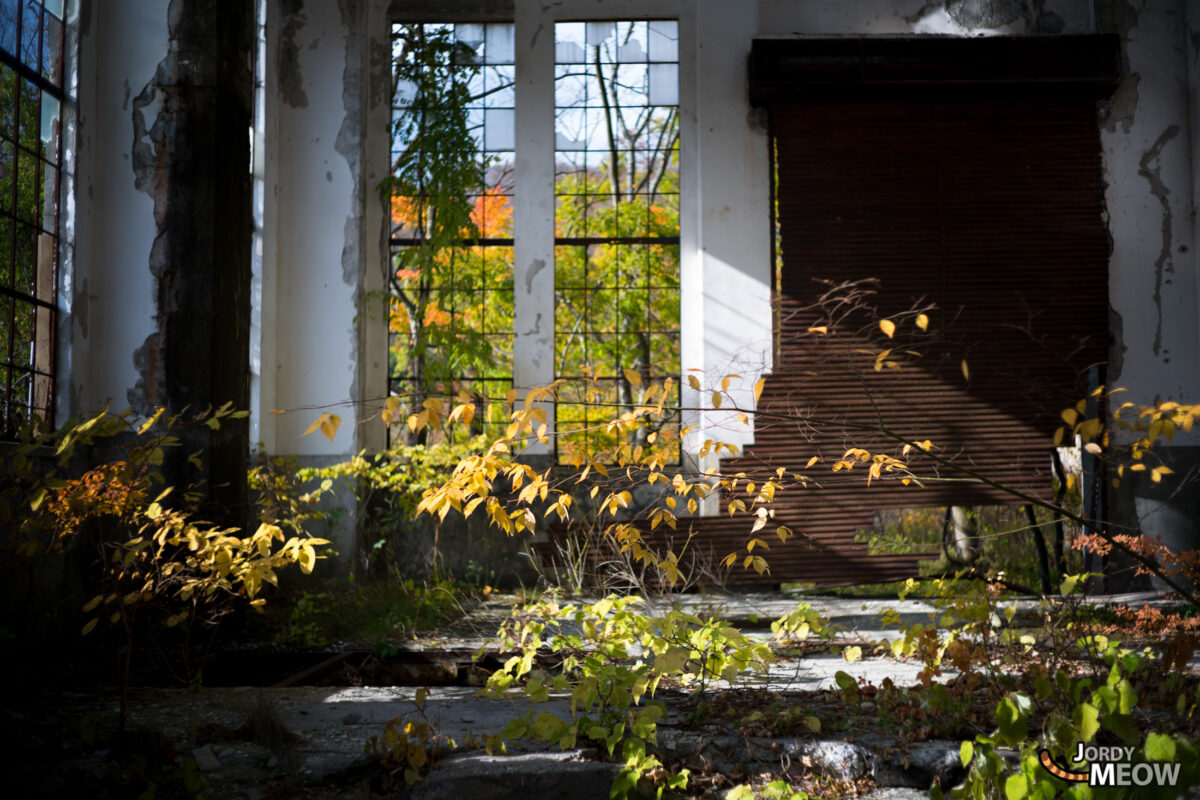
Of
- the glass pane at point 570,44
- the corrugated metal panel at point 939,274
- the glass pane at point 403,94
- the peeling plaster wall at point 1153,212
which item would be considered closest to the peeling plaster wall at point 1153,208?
the peeling plaster wall at point 1153,212

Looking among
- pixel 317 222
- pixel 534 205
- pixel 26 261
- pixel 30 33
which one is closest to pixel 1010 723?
pixel 26 261

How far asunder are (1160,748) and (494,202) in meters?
8.30

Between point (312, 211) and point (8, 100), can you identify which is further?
point (312, 211)

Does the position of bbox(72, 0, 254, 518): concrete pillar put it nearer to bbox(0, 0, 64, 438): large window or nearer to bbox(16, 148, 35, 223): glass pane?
bbox(0, 0, 64, 438): large window

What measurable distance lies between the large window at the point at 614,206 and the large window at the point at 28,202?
173 inches

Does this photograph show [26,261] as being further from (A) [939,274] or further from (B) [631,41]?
(A) [939,274]

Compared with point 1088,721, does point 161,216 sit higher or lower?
higher

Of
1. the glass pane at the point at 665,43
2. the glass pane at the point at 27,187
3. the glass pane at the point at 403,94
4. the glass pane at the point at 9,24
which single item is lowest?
the glass pane at the point at 27,187

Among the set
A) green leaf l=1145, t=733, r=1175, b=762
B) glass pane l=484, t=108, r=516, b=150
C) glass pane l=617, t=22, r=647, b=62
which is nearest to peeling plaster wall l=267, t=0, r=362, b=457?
glass pane l=484, t=108, r=516, b=150

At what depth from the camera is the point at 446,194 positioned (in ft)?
28.7

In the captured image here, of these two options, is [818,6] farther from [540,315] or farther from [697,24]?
[540,315]

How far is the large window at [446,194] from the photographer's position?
28.7 feet

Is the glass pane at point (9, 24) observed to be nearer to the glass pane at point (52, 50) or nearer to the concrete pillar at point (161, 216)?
the glass pane at point (52, 50)

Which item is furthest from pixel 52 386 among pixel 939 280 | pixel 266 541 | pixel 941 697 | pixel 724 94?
pixel 939 280
